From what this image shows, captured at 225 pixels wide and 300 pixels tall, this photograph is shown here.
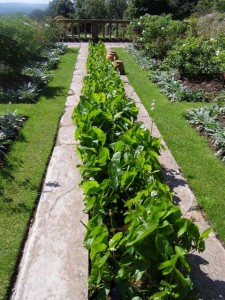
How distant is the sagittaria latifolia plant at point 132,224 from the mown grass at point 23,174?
746mm

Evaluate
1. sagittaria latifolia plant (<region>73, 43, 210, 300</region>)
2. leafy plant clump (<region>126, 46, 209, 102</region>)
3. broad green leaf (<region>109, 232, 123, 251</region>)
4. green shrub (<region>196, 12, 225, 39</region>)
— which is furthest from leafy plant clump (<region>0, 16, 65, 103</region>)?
green shrub (<region>196, 12, 225, 39</region>)

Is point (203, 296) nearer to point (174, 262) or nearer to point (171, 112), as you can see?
point (174, 262)

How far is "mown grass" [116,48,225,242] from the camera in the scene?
11.9 ft

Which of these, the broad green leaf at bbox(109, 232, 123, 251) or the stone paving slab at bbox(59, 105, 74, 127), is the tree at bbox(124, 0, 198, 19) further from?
the broad green leaf at bbox(109, 232, 123, 251)

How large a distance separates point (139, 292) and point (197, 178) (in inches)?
89.9

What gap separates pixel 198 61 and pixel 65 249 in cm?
715

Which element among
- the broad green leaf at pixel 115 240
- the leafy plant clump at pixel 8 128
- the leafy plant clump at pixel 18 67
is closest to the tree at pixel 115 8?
the leafy plant clump at pixel 18 67

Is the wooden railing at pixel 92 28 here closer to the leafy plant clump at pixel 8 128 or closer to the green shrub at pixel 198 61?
the green shrub at pixel 198 61

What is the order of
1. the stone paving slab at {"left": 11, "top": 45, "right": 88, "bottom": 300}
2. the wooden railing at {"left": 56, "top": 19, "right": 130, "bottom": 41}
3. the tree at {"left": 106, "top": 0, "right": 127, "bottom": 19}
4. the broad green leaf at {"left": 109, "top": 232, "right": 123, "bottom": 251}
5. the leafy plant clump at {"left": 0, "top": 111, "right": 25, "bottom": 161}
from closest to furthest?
the broad green leaf at {"left": 109, "top": 232, "right": 123, "bottom": 251}, the stone paving slab at {"left": 11, "top": 45, "right": 88, "bottom": 300}, the leafy plant clump at {"left": 0, "top": 111, "right": 25, "bottom": 161}, the wooden railing at {"left": 56, "top": 19, "right": 130, "bottom": 41}, the tree at {"left": 106, "top": 0, "right": 127, "bottom": 19}

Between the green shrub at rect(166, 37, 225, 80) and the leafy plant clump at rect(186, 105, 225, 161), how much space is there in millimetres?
2413

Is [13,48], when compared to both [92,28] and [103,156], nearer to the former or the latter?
[103,156]

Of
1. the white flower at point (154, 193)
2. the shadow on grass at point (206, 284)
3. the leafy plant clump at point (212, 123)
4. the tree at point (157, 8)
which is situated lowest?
the shadow on grass at point (206, 284)

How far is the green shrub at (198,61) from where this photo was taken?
28.2 feet

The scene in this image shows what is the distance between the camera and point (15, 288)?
2506mm
